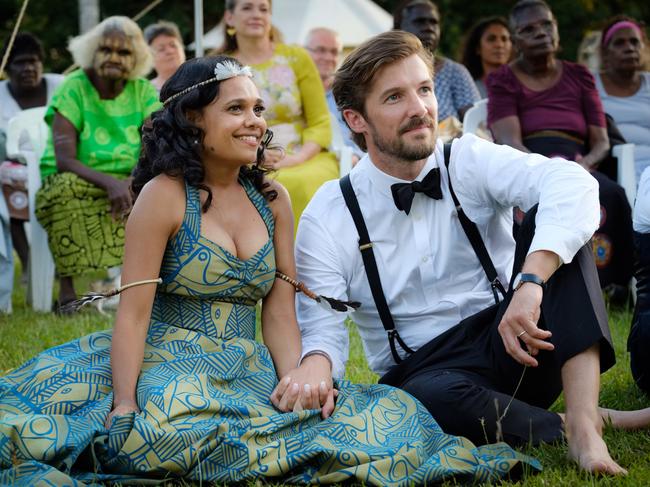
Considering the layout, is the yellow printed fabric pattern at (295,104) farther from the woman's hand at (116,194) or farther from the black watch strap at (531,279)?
the black watch strap at (531,279)

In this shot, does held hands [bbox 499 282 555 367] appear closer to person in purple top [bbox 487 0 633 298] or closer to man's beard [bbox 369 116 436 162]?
man's beard [bbox 369 116 436 162]

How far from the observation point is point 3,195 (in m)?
6.63

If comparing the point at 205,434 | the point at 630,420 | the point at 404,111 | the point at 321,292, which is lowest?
the point at 630,420

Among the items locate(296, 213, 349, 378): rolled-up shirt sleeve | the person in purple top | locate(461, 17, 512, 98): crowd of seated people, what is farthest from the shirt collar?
locate(461, 17, 512, 98): crowd of seated people

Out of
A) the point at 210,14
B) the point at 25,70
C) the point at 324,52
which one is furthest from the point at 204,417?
the point at 210,14

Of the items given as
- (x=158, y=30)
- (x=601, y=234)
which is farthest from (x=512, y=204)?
(x=158, y=30)

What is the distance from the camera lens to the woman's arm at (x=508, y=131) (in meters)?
5.86

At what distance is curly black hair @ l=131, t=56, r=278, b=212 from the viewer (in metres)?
3.16

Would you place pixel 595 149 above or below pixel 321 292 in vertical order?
above

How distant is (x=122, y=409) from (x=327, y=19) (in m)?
11.6

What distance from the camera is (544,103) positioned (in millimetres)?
5926

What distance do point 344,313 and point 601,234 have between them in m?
2.83

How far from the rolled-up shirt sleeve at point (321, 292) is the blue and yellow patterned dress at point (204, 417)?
0.14 m

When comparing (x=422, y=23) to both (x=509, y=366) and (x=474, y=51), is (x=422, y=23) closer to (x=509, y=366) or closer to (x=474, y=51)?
(x=474, y=51)
